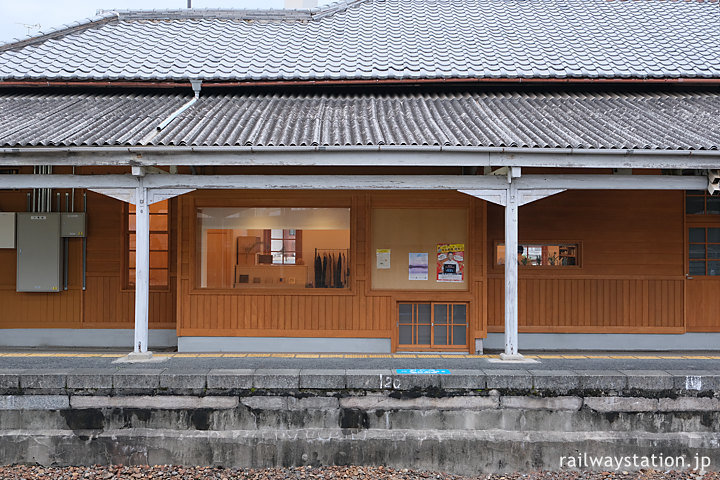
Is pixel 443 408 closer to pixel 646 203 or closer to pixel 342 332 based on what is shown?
pixel 342 332

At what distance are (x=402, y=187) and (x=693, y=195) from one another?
5470 millimetres

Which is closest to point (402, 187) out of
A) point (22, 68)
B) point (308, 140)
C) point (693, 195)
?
point (308, 140)

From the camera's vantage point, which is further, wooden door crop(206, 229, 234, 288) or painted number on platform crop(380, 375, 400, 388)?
wooden door crop(206, 229, 234, 288)

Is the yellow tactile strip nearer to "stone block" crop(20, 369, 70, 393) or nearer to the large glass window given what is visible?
the large glass window

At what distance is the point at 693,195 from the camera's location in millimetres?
9188

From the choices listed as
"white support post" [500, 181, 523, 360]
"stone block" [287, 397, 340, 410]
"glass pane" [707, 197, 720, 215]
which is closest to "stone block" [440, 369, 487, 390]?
"stone block" [287, 397, 340, 410]

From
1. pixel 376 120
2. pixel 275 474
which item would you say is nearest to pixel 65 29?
pixel 376 120

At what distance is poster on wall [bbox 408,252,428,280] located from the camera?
8.58 metres

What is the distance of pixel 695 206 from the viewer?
30.3 ft

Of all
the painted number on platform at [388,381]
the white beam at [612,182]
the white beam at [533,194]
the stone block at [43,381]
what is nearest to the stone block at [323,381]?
the painted number on platform at [388,381]

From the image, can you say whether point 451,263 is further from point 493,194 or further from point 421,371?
point 421,371

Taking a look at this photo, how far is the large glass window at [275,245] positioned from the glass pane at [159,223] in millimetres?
1099

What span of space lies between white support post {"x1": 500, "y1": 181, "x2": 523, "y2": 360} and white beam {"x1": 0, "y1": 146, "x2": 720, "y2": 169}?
55cm

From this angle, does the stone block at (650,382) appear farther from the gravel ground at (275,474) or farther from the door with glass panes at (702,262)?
the door with glass panes at (702,262)
